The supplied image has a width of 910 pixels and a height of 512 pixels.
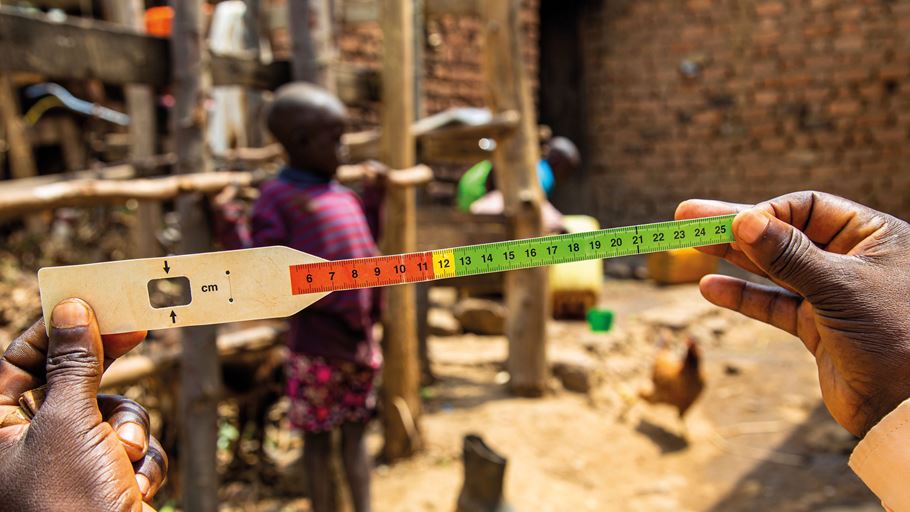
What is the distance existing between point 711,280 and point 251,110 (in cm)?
498

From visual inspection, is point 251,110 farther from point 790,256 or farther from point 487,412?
point 790,256

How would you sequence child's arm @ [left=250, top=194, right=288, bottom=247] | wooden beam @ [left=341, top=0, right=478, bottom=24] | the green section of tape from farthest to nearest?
wooden beam @ [left=341, top=0, right=478, bottom=24] → child's arm @ [left=250, top=194, right=288, bottom=247] → the green section of tape

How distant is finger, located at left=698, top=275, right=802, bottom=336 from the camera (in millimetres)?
1344

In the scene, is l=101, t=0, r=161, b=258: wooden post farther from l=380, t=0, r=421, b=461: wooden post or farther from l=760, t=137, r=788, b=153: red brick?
l=760, t=137, r=788, b=153: red brick

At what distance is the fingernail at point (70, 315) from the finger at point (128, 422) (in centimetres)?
14

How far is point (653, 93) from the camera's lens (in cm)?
925

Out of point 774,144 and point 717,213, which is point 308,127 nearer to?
point 717,213

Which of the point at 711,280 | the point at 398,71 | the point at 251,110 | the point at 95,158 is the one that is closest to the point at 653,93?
the point at 251,110

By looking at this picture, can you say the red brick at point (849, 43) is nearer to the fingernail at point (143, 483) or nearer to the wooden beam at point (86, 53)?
the wooden beam at point (86, 53)

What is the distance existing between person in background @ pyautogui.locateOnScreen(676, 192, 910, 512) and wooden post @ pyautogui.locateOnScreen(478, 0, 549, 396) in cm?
356

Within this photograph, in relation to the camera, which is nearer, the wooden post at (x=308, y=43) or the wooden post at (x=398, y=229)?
the wooden post at (x=308, y=43)

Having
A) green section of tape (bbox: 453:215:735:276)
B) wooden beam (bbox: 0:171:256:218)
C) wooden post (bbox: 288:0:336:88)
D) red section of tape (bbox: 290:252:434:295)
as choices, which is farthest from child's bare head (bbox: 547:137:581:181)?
red section of tape (bbox: 290:252:434:295)

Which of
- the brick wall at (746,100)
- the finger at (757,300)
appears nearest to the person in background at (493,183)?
the brick wall at (746,100)

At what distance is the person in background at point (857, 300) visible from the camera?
40.8 inches
